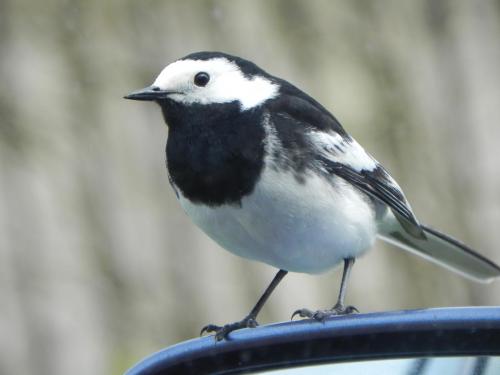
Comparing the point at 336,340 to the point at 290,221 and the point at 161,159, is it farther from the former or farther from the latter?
the point at 161,159

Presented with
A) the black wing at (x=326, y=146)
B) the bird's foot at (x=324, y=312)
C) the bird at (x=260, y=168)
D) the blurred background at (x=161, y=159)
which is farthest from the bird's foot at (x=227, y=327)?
the blurred background at (x=161, y=159)

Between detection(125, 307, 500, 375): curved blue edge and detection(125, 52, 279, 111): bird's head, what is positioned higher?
detection(125, 52, 279, 111): bird's head

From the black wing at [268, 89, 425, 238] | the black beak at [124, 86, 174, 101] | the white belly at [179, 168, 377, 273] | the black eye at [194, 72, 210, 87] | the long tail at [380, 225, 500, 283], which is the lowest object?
the long tail at [380, 225, 500, 283]

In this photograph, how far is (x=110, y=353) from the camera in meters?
5.22

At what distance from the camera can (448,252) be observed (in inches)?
141

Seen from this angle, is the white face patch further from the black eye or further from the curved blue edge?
the curved blue edge

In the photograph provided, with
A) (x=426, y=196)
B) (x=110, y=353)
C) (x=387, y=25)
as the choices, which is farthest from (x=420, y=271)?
(x=110, y=353)

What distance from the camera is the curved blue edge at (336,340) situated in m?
1.99

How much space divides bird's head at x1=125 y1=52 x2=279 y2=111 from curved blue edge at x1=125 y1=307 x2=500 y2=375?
88 cm

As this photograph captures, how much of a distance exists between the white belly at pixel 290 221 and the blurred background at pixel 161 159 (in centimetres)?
221

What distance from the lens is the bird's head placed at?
9.97ft

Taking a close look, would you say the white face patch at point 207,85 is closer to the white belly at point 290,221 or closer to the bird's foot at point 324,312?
the white belly at point 290,221

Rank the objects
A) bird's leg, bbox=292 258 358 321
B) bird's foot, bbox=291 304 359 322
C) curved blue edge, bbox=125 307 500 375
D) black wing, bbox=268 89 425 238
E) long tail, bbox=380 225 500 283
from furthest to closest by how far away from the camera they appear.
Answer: long tail, bbox=380 225 500 283 → black wing, bbox=268 89 425 238 → bird's leg, bbox=292 258 358 321 → bird's foot, bbox=291 304 359 322 → curved blue edge, bbox=125 307 500 375

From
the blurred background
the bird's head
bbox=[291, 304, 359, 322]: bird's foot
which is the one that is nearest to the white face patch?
the bird's head
